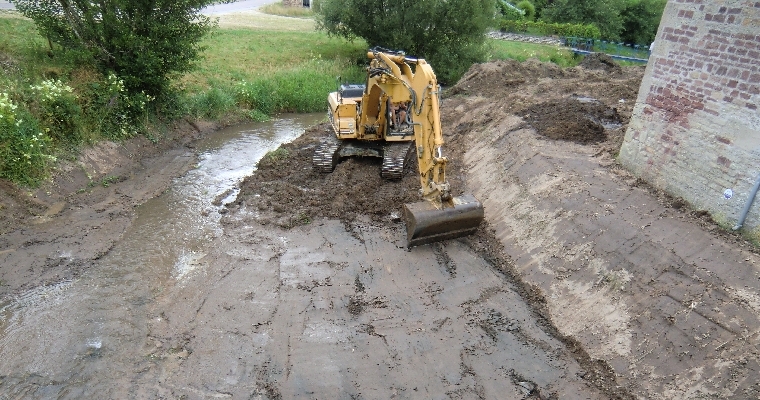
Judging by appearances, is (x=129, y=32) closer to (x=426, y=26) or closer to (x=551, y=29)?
(x=426, y=26)

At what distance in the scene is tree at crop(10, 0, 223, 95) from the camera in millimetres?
12398

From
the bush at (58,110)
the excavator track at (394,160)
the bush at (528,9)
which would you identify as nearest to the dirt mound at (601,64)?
the excavator track at (394,160)

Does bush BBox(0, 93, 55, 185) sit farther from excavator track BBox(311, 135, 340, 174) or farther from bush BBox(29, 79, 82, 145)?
excavator track BBox(311, 135, 340, 174)

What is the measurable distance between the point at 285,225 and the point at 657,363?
642cm

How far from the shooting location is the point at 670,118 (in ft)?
26.8

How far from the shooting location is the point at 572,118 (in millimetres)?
11297

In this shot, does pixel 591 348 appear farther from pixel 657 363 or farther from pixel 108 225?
pixel 108 225

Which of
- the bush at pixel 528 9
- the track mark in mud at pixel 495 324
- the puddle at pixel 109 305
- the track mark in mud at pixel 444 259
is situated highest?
the bush at pixel 528 9

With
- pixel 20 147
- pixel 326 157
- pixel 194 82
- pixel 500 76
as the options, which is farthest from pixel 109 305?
pixel 500 76

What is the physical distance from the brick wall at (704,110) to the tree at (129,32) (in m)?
11.5

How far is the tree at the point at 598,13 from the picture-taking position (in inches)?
1299

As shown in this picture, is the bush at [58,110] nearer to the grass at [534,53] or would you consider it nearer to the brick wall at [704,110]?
the brick wall at [704,110]

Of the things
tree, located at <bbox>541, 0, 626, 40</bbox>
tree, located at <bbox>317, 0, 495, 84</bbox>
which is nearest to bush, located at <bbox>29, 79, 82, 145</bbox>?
tree, located at <bbox>317, 0, 495, 84</bbox>

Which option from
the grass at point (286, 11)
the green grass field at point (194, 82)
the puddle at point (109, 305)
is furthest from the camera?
the grass at point (286, 11)
